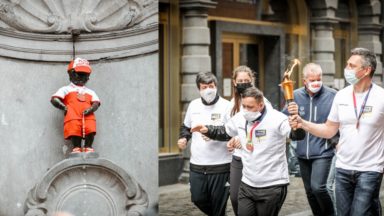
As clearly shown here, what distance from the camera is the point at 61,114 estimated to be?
681 centimetres

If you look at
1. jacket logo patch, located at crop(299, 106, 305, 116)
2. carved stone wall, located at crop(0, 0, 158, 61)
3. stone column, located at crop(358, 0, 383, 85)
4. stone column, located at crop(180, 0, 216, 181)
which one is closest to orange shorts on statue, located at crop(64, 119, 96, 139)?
carved stone wall, located at crop(0, 0, 158, 61)

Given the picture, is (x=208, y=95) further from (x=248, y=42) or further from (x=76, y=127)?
→ (x=248, y=42)

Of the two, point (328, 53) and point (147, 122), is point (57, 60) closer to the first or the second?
point (147, 122)

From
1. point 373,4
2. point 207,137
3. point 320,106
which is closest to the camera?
point 207,137

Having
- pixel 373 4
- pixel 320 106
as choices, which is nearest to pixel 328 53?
pixel 373 4

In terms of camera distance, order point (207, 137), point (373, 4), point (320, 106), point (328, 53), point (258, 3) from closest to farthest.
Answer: point (207, 137)
point (320, 106)
point (258, 3)
point (328, 53)
point (373, 4)

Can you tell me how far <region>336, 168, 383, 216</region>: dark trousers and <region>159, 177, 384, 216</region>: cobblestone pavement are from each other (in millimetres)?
2647

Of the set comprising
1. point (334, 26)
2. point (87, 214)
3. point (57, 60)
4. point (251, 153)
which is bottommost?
point (87, 214)

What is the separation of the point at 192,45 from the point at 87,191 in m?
6.29

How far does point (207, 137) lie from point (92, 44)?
4.87 ft

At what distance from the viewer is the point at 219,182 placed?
7816 millimetres

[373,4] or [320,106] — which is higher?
[373,4]

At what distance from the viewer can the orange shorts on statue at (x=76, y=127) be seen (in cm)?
668

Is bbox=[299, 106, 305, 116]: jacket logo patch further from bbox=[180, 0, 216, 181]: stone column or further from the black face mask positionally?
bbox=[180, 0, 216, 181]: stone column
